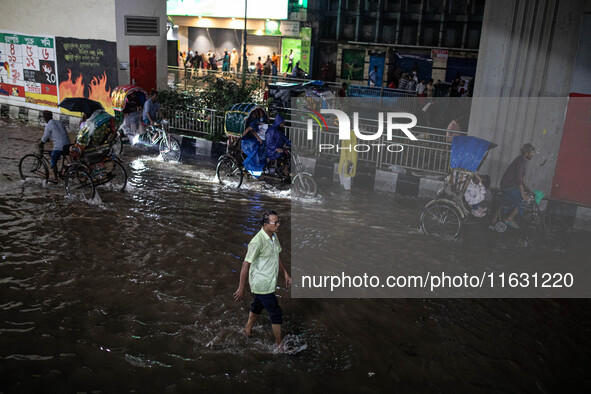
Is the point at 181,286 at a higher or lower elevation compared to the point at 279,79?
lower

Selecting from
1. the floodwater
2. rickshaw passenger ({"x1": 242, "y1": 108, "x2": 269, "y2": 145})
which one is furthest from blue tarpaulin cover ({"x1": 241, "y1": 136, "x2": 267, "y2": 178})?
the floodwater

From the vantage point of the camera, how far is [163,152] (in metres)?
13.7

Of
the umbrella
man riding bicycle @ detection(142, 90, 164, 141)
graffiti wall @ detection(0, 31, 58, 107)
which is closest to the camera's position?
the umbrella

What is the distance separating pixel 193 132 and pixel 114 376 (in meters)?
10.9

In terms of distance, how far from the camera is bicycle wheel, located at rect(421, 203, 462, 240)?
906 cm

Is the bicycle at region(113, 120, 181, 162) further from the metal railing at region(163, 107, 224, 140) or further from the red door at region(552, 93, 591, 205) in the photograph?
the red door at region(552, 93, 591, 205)

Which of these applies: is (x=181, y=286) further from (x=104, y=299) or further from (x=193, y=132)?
(x=193, y=132)

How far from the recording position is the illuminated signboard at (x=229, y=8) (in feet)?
107

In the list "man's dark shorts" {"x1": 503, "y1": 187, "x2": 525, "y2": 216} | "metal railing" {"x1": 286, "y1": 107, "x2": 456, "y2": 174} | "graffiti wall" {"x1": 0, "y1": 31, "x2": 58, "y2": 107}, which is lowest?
"man's dark shorts" {"x1": 503, "y1": 187, "x2": 525, "y2": 216}

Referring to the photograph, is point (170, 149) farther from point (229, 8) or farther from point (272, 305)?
point (229, 8)

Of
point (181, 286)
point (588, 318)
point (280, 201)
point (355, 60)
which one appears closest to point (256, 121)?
point (280, 201)

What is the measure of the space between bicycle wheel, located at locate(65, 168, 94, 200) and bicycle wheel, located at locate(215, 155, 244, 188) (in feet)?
9.34

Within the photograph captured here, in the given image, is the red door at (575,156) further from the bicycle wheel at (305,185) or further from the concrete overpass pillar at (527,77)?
the bicycle wheel at (305,185)

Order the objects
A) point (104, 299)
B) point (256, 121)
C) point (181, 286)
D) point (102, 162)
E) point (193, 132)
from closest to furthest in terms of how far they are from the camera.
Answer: point (104, 299) < point (181, 286) < point (102, 162) < point (256, 121) < point (193, 132)
